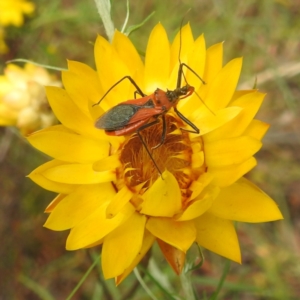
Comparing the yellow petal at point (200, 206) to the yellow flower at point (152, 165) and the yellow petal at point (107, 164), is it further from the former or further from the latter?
the yellow petal at point (107, 164)

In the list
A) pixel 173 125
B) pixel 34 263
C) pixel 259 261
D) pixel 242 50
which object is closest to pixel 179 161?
A: pixel 173 125

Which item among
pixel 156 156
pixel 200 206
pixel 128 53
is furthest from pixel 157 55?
pixel 200 206

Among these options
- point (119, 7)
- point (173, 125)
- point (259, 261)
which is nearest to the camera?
point (173, 125)

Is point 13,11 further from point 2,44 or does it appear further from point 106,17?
point 106,17

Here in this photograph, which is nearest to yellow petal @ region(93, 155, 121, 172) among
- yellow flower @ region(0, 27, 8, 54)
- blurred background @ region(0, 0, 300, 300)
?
blurred background @ region(0, 0, 300, 300)

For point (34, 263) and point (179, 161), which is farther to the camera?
point (34, 263)

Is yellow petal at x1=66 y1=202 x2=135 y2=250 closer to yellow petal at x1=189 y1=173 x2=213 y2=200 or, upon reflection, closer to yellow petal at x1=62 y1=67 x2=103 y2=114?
yellow petal at x1=189 y1=173 x2=213 y2=200

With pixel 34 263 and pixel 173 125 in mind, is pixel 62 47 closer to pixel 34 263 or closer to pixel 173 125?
pixel 34 263
